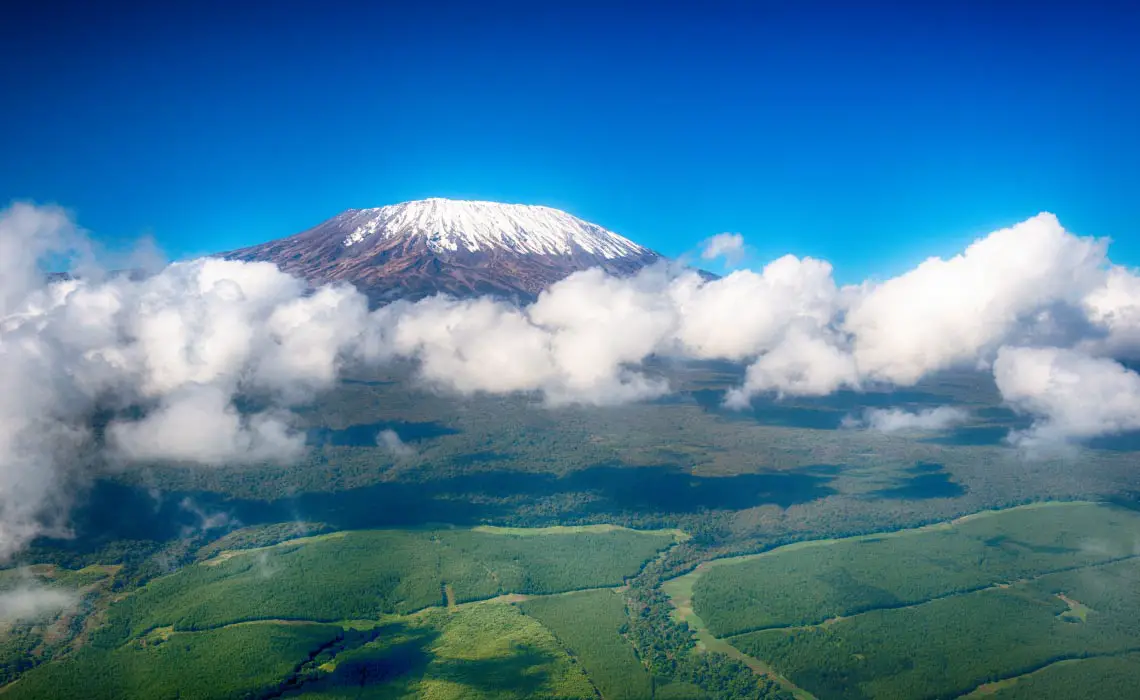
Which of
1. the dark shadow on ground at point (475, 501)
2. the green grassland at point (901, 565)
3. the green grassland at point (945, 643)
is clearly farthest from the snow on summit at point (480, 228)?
the green grassland at point (945, 643)

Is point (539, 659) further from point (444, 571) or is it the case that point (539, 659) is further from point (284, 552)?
point (284, 552)

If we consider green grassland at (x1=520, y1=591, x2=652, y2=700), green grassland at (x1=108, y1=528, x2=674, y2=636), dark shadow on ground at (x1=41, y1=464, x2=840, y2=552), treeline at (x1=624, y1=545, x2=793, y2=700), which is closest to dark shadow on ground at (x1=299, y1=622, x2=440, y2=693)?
green grassland at (x1=108, y1=528, x2=674, y2=636)

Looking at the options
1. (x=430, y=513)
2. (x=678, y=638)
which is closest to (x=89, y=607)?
(x=430, y=513)

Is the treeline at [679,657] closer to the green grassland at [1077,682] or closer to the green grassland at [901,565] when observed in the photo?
the green grassland at [901,565]

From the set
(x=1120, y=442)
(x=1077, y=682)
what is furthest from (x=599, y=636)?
(x=1120, y=442)

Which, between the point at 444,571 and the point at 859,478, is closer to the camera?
the point at 444,571

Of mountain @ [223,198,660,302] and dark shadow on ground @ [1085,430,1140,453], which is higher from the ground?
mountain @ [223,198,660,302]

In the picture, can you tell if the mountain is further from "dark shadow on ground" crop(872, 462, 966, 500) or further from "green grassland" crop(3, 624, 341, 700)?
"green grassland" crop(3, 624, 341, 700)
